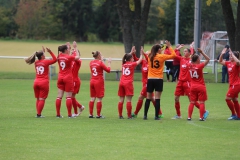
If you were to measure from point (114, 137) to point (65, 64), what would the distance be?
4.23 m

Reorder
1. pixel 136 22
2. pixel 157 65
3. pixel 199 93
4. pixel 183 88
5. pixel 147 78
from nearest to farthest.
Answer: pixel 157 65, pixel 199 93, pixel 147 78, pixel 183 88, pixel 136 22

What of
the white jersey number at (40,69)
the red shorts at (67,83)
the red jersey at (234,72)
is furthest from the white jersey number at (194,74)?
the white jersey number at (40,69)

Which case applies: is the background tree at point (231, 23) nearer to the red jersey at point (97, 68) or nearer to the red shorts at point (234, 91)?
the red shorts at point (234, 91)

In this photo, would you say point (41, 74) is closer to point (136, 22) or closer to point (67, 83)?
point (67, 83)

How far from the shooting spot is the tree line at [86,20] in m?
74.1

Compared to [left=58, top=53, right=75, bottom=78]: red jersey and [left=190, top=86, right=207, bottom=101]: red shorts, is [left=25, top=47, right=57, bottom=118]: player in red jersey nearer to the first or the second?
[left=58, top=53, right=75, bottom=78]: red jersey

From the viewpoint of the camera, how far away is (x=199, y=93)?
16.6 m

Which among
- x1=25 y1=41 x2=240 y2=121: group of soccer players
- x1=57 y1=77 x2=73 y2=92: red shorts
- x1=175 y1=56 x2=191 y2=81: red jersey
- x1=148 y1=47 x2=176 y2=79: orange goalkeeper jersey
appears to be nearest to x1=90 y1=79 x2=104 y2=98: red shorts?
x1=25 y1=41 x2=240 y2=121: group of soccer players

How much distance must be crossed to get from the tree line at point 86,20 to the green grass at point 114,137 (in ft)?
180

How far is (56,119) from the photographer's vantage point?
671 inches

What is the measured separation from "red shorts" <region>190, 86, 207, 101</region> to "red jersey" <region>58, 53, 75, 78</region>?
352 centimetres

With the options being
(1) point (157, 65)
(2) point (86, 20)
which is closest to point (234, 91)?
(1) point (157, 65)

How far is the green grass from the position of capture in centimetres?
1144

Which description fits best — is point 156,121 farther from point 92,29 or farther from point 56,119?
point 92,29
